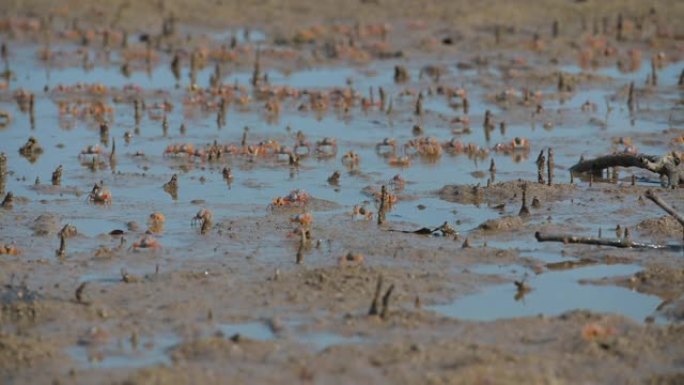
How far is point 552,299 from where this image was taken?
10.0 metres

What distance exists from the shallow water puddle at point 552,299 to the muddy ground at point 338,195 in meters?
0.03

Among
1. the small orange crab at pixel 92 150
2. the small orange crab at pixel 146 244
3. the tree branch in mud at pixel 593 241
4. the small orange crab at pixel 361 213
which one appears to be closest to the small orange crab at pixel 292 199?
the small orange crab at pixel 361 213

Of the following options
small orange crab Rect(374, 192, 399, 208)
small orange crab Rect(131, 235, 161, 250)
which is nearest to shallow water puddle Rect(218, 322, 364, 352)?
small orange crab Rect(131, 235, 161, 250)

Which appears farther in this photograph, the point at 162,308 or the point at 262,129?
the point at 262,129

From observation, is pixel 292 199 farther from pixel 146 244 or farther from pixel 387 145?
pixel 387 145

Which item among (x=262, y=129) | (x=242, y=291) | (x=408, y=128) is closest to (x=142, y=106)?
(x=262, y=129)

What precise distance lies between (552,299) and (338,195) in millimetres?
3942

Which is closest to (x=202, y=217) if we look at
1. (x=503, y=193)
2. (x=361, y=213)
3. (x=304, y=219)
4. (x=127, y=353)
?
(x=304, y=219)

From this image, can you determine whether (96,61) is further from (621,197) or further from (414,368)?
(414,368)

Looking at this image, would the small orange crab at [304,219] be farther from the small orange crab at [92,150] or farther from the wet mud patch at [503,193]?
the small orange crab at [92,150]

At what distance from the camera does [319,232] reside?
11.8 metres

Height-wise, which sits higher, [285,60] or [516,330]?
[285,60]

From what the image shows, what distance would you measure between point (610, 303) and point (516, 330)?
1146 mm

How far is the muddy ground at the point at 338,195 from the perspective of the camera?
343 inches
